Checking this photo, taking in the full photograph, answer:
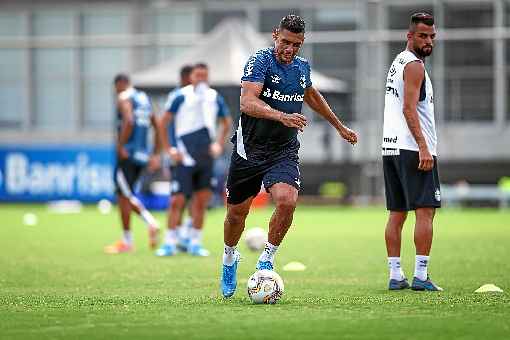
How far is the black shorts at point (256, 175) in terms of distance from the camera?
9906 millimetres

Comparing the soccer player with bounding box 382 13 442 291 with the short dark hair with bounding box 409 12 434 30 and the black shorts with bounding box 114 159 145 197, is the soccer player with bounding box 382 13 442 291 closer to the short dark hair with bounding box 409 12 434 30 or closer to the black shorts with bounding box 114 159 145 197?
the short dark hair with bounding box 409 12 434 30

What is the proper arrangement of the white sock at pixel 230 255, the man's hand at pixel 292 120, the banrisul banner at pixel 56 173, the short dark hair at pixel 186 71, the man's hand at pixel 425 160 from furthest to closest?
the banrisul banner at pixel 56 173 < the short dark hair at pixel 186 71 < the man's hand at pixel 425 160 < the white sock at pixel 230 255 < the man's hand at pixel 292 120

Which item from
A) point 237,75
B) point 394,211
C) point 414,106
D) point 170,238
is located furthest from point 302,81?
point 237,75

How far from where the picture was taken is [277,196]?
384 inches

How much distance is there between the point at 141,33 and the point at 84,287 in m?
29.7

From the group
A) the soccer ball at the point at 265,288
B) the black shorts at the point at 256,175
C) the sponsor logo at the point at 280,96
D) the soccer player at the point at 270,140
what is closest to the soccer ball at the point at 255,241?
the soccer player at the point at 270,140

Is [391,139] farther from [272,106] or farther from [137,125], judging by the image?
[137,125]

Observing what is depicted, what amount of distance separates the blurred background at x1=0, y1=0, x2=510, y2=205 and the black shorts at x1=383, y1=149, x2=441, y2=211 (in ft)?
70.8

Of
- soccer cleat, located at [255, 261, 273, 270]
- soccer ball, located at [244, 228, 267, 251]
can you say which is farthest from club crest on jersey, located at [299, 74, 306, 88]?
soccer ball, located at [244, 228, 267, 251]

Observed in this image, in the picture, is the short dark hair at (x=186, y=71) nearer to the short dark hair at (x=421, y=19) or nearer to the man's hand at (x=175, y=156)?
the man's hand at (x=175, y=156)

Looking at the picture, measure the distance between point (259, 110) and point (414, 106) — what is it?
1.63 meters

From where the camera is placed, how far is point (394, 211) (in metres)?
11.1

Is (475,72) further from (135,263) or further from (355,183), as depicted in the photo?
(135,263)

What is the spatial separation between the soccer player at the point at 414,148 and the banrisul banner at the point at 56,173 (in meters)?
23.0
